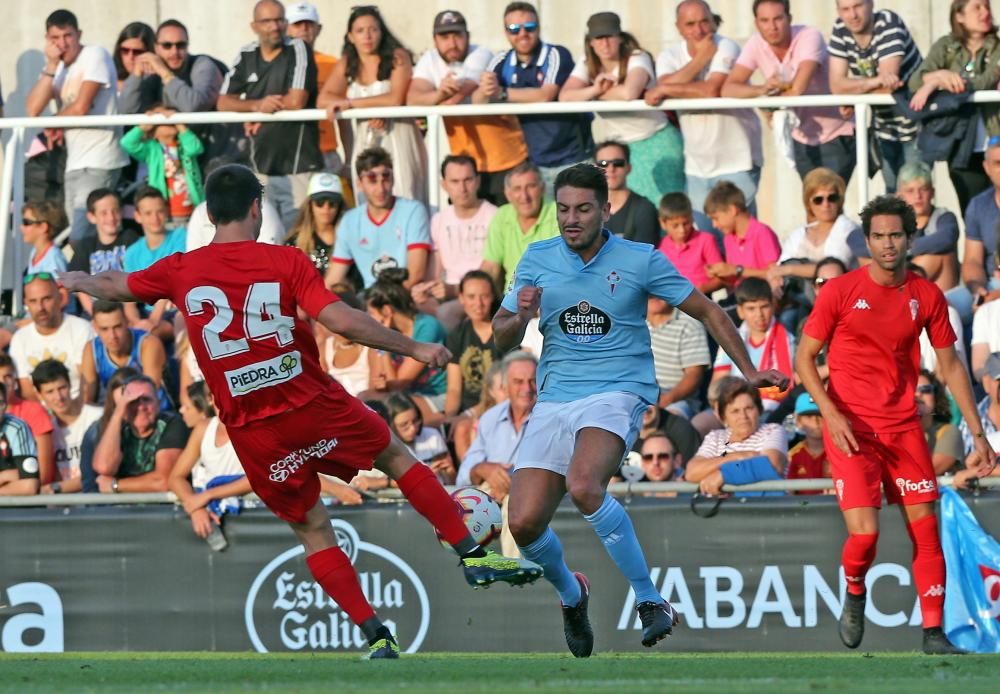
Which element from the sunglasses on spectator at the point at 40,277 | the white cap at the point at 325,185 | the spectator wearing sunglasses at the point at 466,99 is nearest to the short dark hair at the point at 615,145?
the spectator wearing sunglasses at the point at 466,99

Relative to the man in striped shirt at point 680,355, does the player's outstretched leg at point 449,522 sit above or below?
below

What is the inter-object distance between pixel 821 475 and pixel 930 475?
57.3 inches

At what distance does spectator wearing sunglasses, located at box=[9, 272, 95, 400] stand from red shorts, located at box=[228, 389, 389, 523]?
5.51 metres

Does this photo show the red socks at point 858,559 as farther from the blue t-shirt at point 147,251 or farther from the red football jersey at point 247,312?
the blue t-shirt at point 147,251

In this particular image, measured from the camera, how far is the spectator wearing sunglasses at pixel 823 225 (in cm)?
1264

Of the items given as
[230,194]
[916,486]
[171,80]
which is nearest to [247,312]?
[230,194]

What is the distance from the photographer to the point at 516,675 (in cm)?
708

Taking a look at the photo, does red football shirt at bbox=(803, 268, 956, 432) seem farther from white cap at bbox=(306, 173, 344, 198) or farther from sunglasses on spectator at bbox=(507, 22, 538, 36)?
white cap at bbox=(306, 173, 344, 198)

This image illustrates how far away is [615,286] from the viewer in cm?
844

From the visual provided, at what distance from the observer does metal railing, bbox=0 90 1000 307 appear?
12914 millimetres

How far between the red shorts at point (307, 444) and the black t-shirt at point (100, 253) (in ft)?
20.0

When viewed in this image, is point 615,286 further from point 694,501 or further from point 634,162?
point 634,162

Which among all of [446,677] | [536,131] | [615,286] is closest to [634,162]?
[536,131]

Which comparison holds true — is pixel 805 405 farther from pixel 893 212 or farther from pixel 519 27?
pixel 519 27
